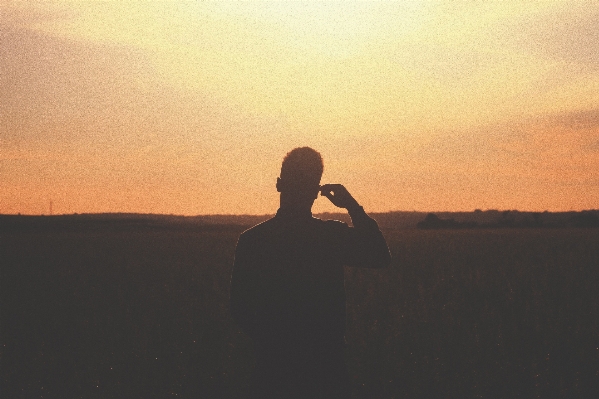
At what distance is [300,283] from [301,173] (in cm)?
55

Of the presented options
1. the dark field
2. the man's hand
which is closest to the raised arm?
the man's hand

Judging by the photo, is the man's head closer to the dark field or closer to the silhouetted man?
the silhouetted man

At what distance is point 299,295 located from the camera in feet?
11.5

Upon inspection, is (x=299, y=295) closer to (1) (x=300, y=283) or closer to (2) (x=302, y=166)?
(1) (x=300, y=283)

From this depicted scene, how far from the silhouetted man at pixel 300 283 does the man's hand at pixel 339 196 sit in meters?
0.13

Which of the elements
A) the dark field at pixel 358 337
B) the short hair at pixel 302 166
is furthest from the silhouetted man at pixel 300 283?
the dark field at pixel 358 337

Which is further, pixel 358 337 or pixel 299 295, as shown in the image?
pixel 358 337

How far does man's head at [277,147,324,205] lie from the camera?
11.4 feet

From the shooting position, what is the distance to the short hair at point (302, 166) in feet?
11.4

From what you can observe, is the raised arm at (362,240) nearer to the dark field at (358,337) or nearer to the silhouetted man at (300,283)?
the silhouetted man at (300,283)

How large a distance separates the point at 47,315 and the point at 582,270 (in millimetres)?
13827

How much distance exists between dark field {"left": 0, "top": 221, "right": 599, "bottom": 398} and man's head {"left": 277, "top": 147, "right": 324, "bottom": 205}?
3.95 meters

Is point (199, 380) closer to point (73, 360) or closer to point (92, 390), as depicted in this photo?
point (92, 390)

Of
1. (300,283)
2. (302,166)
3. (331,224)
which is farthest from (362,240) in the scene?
(302,166)
